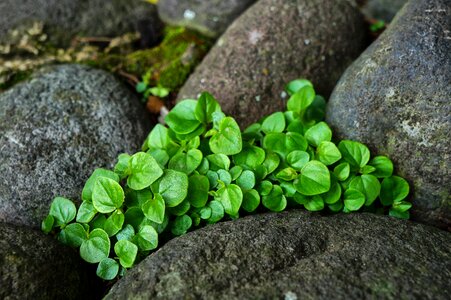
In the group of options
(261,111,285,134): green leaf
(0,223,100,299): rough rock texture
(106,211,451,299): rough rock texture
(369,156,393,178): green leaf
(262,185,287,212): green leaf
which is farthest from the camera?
(261,111,285,134): green leaf

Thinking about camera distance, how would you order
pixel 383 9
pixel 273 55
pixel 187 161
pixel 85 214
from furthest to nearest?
pixel 383 9
pixel 273 55
pixel 187 161
pixel 85 214

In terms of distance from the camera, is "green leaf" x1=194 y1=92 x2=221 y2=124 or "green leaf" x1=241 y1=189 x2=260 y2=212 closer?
"green leaf" x1=241 y1=189 x2=260 y2=212

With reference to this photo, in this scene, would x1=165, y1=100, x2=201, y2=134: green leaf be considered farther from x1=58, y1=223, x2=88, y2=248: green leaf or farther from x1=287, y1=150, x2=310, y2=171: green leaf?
x1=58, y1=223, x2=88, y2=248: green leaf

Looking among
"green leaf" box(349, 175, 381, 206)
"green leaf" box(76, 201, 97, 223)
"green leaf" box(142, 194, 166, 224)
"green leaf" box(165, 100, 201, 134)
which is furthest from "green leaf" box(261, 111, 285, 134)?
"green leaf" box(76, 201, 97, 223)

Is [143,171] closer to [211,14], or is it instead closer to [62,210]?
[62,210]

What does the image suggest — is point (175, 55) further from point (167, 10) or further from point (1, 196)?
point (1, 196)

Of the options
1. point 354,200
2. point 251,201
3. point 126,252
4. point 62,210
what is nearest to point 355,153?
point 354,200

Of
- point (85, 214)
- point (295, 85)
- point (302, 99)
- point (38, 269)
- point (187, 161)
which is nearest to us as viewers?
point (38, 269)
